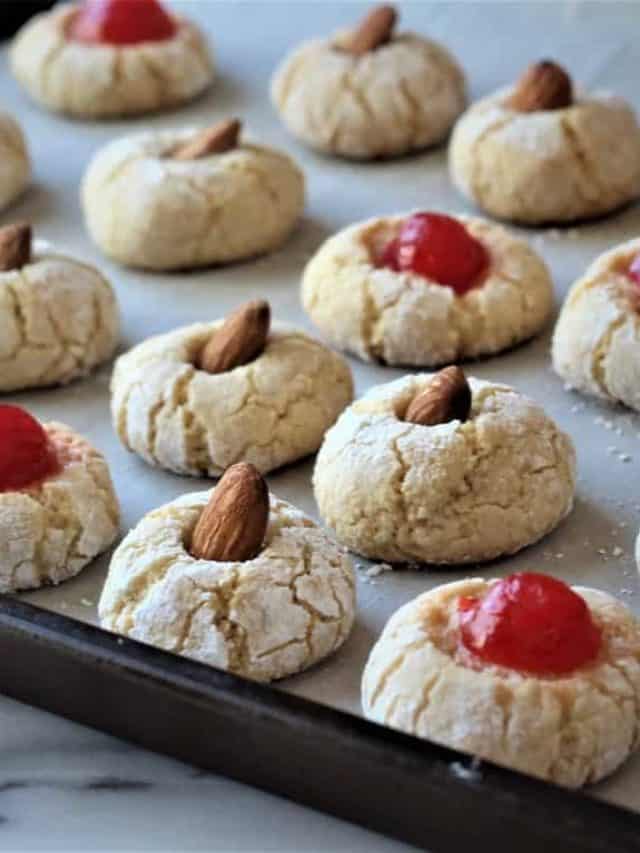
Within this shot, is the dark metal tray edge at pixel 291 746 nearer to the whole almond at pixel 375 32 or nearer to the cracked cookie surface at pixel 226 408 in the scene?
the cracked cookie surface at pixel 226 408

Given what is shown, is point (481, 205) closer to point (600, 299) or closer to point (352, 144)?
point (352, 144)

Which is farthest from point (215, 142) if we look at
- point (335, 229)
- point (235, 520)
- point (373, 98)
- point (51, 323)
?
point (235, 520)

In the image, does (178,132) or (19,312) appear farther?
(178,132)

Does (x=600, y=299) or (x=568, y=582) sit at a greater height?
(x=600, y=299)

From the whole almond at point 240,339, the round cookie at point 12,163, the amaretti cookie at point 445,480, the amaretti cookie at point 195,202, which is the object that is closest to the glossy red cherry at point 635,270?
the amaretti cookie at point 445,480

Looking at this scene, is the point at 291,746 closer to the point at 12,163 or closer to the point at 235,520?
the point at 235,520

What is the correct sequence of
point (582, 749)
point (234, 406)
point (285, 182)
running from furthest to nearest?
1. point (285, 182)
2. point (234, 406)
3. point (582, 749)

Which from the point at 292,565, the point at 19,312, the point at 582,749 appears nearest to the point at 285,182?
the point at 19,312
